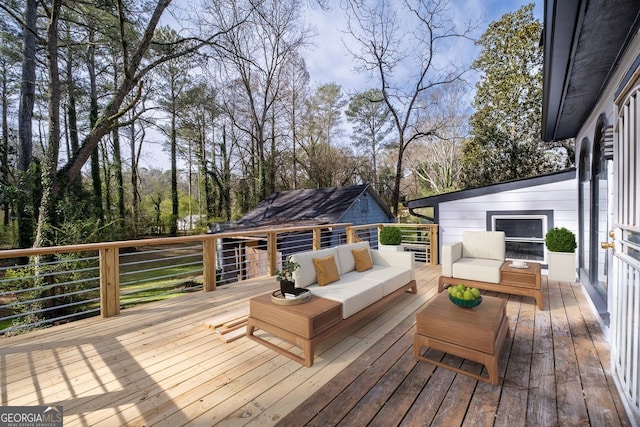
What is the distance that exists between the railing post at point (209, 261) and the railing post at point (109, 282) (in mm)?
1120

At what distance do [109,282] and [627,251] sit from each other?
473cm

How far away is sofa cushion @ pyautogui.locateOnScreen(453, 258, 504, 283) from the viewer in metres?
3.91

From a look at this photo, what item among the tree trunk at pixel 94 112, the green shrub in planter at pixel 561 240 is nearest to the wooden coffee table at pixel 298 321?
the green shrub in planter at pixel 561 240

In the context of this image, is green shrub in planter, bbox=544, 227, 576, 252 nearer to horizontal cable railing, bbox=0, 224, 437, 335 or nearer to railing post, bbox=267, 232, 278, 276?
horizontal cable railing, bbox=0, 224, 437, 335

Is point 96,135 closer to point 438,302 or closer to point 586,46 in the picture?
point 438,302

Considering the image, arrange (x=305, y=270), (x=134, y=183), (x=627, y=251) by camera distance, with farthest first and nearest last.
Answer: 1. (x=134, y=183)
2. (x=305, y=270)
3. (x=627, y=251)

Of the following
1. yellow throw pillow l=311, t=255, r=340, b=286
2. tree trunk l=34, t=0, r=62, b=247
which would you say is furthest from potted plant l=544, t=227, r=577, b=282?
tree trunk l=34, t=0, r=62, b=247

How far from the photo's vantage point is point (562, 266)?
15.6ft

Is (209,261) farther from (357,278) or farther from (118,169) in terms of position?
(118,169)

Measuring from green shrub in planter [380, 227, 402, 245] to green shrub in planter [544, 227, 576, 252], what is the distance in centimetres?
251

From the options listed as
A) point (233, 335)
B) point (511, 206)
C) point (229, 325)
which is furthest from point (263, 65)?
point (233, 335)

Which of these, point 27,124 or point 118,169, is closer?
point 27,124

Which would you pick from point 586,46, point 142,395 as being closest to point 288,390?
point 142,395

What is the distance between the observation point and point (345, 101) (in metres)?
16.5
